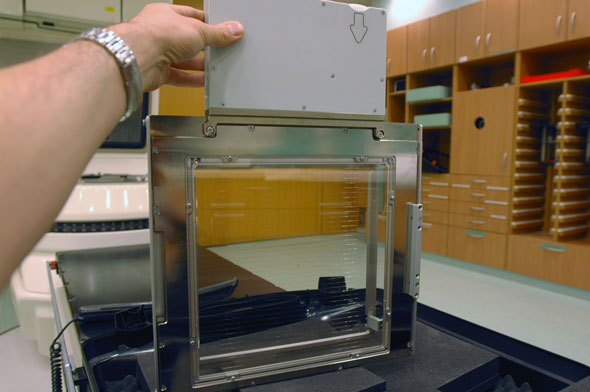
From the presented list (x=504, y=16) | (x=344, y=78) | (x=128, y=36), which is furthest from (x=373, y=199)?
(x=504, y=16)

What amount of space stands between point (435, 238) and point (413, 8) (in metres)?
2.61

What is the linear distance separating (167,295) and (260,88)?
376mm

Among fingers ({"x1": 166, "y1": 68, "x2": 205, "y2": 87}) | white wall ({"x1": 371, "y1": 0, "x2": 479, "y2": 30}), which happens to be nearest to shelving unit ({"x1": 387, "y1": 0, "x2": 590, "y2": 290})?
white wall ({"x1": 371, "y1": 0, "x2": 479, "y2": 30})

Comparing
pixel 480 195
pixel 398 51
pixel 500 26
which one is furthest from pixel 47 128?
pixel 398 51

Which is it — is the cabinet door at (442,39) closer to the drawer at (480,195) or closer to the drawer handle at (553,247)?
the drawer at (480,195)

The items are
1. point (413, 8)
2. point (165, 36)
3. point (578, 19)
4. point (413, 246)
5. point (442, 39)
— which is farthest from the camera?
point (413, 8)

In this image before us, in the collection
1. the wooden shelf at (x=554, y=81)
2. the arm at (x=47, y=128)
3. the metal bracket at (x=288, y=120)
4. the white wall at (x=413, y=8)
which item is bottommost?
the arm at (x=47, y=128)

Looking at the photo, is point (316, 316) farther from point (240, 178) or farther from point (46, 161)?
point (46, 161)

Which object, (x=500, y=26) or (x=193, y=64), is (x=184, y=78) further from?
(x=500, y=26)

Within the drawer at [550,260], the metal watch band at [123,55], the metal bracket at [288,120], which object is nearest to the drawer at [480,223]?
the drawer at [550,260]

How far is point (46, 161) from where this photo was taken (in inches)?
12.1

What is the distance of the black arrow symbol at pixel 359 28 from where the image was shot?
2.57ft

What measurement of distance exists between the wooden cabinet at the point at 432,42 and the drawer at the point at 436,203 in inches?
50.3

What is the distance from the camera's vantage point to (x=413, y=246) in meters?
0.90
